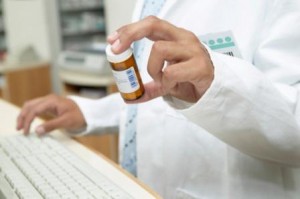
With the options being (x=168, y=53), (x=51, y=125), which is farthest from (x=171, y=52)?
(x=51, y=125)

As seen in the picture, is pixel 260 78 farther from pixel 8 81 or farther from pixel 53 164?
pixel 8 81

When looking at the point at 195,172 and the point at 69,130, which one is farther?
the point at 69,130

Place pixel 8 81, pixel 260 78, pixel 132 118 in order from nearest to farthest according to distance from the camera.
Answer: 1. pixel 260 78
2. pixel 132 118
3. pixel 8 81

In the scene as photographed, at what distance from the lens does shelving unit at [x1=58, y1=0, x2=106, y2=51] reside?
3.67 m

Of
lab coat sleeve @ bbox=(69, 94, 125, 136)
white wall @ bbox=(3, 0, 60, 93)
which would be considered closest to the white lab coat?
lab coat sleeve @ bbox=(69, 94, 125, 136)

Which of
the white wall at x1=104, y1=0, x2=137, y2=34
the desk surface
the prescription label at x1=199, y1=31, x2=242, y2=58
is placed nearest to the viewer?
the desk surface

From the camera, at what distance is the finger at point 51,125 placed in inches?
42.4

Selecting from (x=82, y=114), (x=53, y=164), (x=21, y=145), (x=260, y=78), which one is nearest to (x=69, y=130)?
(x=82, y=114)

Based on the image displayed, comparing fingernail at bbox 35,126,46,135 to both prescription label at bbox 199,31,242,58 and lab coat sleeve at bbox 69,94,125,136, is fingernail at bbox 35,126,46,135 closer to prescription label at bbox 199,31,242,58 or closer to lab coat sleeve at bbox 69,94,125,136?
lab coat sleeve at bbox 69,94,125,136

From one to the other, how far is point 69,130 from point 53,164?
29 centimetres

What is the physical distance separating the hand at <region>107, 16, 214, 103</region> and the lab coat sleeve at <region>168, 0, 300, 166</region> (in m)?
0.03

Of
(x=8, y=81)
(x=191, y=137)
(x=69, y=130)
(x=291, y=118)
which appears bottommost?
(x=8, y=81)

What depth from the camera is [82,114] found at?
45.5 inches

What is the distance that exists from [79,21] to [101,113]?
2784 millimetres
